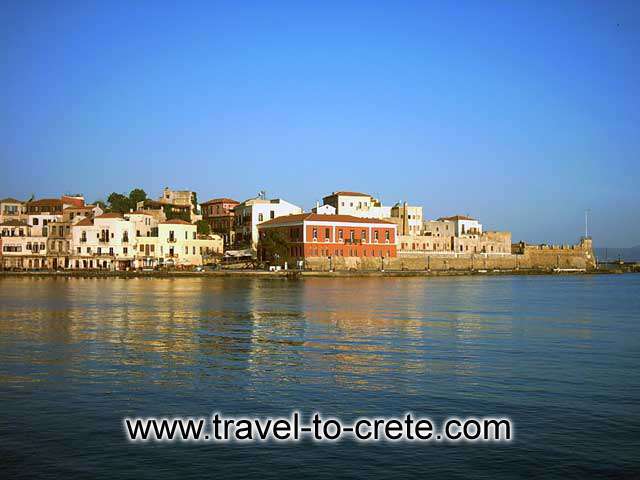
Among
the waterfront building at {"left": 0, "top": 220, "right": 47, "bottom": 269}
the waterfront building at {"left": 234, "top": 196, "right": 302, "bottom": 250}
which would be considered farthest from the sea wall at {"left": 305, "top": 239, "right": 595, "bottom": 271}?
the waterfront building at {"left": 0, "top": 220, "right": 47, "bottom": 269}

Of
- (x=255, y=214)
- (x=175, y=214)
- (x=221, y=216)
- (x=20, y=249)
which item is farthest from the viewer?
(x=221, y=216)

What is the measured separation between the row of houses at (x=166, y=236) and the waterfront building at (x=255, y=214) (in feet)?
0.41

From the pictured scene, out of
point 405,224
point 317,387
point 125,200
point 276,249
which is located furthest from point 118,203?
point 317,387

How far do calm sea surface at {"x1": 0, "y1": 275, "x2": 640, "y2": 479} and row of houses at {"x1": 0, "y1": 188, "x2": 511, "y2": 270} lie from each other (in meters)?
47.1

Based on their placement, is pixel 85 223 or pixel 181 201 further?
pixel 181 201

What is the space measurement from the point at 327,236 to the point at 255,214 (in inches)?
513

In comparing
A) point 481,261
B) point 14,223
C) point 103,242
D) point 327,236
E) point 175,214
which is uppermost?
point 175,214

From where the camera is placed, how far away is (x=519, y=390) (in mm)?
15633

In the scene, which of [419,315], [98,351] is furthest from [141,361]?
[419,315]

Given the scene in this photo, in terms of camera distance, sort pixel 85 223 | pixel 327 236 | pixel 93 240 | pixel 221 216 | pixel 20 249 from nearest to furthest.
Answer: pixel 93 240, pixel 85 223, pixel 327 236, pixel 20 249, pixel 221 216

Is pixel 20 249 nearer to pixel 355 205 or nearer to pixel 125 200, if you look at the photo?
pixel 125 200

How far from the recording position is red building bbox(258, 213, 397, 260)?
79688 millimetres

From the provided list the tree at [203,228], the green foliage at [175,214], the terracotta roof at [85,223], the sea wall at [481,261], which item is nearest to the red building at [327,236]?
the sea wall at [481,261]

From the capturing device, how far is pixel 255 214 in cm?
8944
